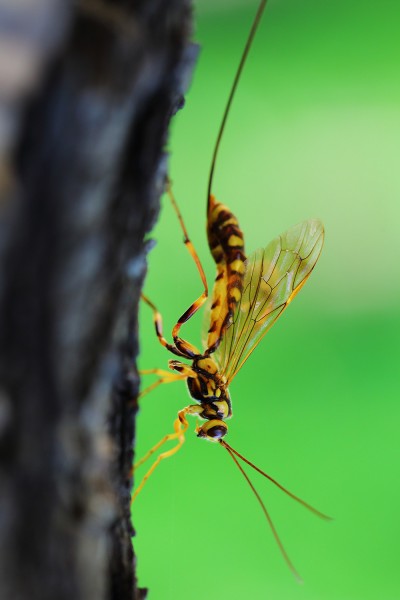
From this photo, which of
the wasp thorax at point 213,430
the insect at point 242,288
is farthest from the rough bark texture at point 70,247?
the insect at point 242,288

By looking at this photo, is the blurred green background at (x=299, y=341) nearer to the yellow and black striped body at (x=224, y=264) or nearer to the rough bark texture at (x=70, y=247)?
the yellow and black striped body at (x=224, y=264)

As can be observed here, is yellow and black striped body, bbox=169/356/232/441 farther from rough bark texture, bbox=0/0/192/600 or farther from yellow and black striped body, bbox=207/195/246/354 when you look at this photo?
rough bark texture, bbox=0/0/192/600

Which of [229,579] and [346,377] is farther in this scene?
[346,377]

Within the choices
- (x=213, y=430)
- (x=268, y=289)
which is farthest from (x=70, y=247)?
(x=268, y=289)

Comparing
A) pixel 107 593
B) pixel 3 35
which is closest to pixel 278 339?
pixel 107 593

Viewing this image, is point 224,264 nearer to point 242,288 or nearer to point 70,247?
point 242,288

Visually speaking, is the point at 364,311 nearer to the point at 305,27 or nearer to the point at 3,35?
the point at 305,27
